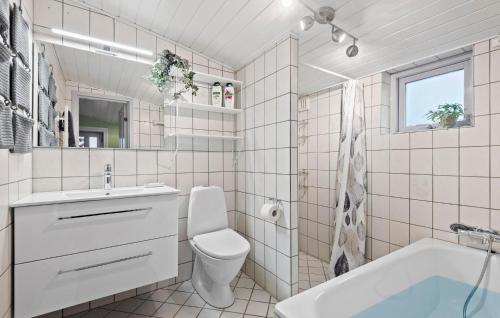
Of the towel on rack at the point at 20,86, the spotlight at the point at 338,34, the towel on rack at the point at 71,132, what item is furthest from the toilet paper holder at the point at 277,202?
the towel on rack at the point at 20,86

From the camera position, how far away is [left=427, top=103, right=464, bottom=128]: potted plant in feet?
5.60

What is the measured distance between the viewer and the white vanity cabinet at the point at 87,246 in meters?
1.19

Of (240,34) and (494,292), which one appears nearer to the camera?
(494,292)

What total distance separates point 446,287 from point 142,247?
1.98 meters

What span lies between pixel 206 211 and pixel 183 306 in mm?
704

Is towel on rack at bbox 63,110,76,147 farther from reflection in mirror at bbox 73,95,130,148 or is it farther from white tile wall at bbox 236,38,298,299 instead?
white tile wall at bbox 236,38,298,299

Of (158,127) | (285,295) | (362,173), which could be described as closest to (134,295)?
(285,295)

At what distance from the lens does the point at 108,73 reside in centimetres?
181

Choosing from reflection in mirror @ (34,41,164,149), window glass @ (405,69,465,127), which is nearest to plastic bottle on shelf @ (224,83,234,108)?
reflection in mirror @ (34,41,164,149)

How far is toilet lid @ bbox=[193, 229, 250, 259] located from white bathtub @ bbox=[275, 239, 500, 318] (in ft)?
2.07

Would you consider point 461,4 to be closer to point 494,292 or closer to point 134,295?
point 494,292

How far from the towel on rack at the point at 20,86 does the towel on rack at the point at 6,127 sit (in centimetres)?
10

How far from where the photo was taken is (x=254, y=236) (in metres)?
2.10

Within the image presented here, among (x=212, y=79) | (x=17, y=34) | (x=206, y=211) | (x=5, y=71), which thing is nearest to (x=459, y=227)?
(x=206, y=211)
